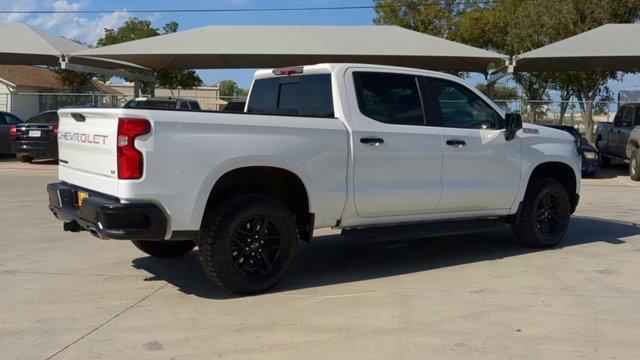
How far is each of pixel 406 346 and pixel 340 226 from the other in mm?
1823

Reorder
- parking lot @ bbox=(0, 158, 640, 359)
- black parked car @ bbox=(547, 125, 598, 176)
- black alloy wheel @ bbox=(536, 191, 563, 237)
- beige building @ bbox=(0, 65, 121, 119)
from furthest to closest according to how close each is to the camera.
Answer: beige building @ bbox=(0, 65, 121, 119), black parked car @ bbox=(547, 125, 598, 176), black alloy wheel @ bbox=(536, 191, 563, 237), parking lot @ bbox=(0, 158, 640, 359)

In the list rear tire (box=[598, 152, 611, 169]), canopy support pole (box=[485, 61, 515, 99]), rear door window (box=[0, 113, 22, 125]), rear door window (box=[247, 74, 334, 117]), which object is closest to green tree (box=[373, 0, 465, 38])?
canopy support pole (box=[485, 61, 515, 99])

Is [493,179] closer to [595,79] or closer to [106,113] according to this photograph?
[106,113]

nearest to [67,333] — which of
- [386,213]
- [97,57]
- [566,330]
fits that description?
[386,213]

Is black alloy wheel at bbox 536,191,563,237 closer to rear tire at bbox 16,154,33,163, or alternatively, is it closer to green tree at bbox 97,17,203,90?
rear tire at bbox 16,154,33,163

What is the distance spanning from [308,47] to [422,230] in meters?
14.1

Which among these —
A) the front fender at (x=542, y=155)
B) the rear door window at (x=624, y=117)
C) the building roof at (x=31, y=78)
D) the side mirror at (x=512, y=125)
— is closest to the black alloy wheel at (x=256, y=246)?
the side mirror at (x=512, y=125)

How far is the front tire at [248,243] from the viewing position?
5.52 m

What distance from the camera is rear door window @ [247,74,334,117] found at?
642 centimetres

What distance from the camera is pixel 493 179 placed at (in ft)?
23.6

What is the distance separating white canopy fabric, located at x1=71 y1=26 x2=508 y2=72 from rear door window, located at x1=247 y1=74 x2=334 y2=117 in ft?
40.7

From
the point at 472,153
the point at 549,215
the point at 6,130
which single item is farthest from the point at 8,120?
the point at 549,215

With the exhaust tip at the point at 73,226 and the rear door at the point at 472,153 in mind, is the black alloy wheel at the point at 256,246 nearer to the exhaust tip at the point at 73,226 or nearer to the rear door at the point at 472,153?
the exhaust tip at the point at 73,226

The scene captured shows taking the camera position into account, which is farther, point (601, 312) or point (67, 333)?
point (601, 312)
